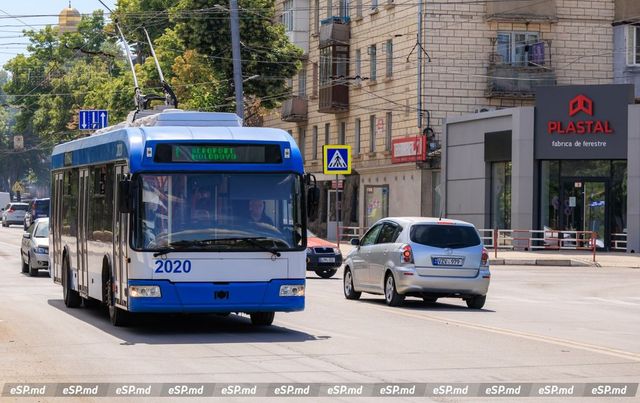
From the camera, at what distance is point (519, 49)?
2180 inches

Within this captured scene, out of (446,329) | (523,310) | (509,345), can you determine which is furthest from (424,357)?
(523,310)

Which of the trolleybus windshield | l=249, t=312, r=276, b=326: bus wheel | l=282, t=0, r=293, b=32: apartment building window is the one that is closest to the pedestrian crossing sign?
l=249, t=312, r=276, b=326: bus wheel

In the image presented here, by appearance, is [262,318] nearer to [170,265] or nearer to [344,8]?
[170,265]

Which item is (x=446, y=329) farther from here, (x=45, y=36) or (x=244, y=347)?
(x=45, y=36)

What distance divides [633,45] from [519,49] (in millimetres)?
5087

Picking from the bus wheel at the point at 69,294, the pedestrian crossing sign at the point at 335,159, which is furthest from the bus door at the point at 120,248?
the pedestrian crossing sign at the point at 335,159

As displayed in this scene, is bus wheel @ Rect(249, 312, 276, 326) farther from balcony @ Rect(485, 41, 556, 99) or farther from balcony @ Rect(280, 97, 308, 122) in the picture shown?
balcony @ Rect(280, 97, 308, 122)

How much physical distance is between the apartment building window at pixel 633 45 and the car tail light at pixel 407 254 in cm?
3596

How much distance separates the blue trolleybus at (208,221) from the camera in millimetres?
16969

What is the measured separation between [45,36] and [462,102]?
56.6 meters

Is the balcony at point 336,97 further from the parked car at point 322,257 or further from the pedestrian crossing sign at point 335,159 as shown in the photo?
the parked car at point 322,257

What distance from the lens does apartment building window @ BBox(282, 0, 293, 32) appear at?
6756cm

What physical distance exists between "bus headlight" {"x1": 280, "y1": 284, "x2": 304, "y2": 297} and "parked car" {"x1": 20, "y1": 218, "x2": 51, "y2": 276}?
1725cm

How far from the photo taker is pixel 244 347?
15.6m
